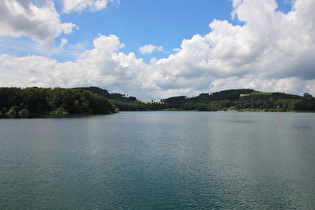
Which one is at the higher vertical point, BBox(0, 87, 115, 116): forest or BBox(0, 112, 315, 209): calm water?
BBox(0, 87, 115, 116): forest

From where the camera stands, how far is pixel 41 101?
117 m

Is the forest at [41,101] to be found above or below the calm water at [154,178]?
above

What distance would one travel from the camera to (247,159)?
69.2 ft

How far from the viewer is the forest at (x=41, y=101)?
10925 centimetres

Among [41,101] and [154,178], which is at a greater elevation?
[41,101]

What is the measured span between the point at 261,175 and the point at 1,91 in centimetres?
12564

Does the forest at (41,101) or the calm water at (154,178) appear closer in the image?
the calm water at (154,178)

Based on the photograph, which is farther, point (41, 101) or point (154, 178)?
point (41, 101)

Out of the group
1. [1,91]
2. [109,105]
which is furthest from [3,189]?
[109,105]

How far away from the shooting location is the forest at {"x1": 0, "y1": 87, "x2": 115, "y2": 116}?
10925 cm

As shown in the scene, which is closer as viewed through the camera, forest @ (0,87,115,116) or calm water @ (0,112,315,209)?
calm water @ (0,112,315,209)

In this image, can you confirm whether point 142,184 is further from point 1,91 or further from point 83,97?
point 1,91

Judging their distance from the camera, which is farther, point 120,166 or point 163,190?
point 120,166

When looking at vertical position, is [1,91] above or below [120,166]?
above
